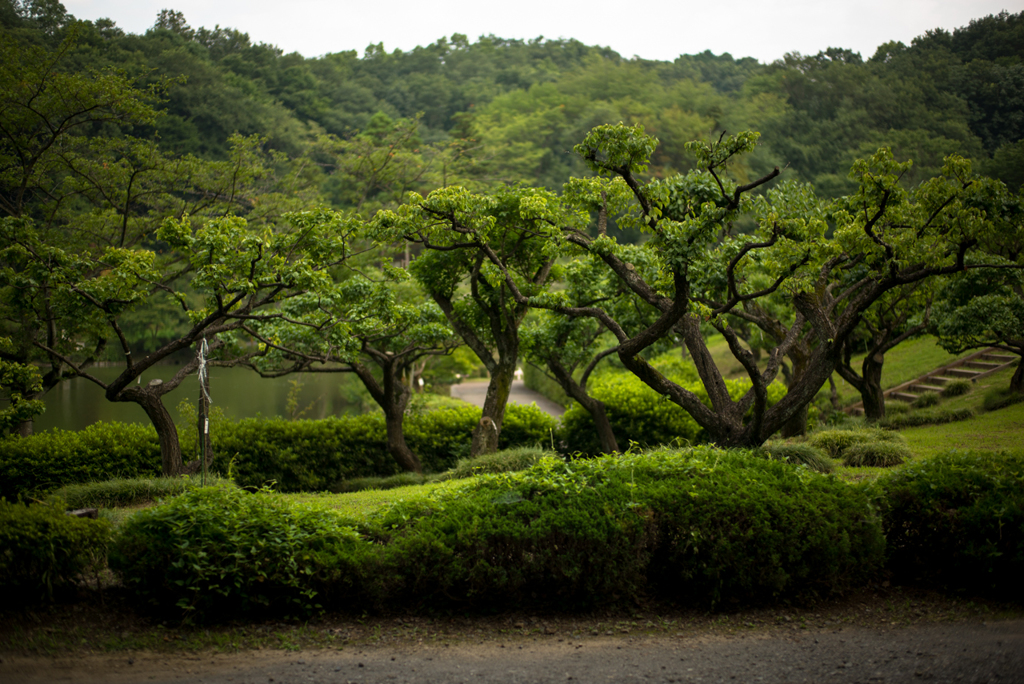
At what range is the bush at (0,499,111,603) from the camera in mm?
3805

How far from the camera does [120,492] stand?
26.2 feet

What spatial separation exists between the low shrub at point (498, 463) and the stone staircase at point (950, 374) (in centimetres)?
1029

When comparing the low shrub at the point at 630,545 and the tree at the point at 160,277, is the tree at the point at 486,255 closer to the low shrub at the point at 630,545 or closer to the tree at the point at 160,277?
the tree at the point at 160,277

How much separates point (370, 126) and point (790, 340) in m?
27.0

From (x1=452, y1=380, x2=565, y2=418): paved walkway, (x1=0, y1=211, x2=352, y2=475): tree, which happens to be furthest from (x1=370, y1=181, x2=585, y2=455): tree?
(x1=452, y1=380, x2=565, y2=418): paved walkway

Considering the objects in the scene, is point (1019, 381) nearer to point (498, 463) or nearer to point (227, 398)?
point (498, 463)

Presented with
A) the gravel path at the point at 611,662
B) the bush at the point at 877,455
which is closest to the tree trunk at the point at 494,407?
the bush at the point at 877,455

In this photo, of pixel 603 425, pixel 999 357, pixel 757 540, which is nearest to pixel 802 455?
pixel 603 425

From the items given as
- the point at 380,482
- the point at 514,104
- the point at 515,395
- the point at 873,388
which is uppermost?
the point at 514,104

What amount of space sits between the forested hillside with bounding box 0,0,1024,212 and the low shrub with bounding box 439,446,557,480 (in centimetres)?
561

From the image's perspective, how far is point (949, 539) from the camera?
4410 mm

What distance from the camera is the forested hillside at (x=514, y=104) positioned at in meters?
15.4

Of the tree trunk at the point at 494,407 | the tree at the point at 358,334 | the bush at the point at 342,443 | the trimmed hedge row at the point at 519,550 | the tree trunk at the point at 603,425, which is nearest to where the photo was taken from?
the trimmed hedge row at the point at 519,550

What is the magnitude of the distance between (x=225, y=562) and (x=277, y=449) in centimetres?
726
